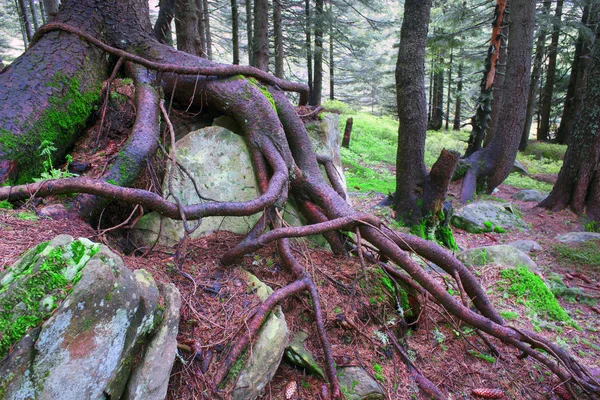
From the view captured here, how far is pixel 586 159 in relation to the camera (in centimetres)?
737

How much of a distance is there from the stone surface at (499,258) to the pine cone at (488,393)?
246cm

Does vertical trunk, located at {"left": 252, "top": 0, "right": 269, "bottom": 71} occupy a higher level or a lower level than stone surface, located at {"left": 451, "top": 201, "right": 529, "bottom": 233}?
higher

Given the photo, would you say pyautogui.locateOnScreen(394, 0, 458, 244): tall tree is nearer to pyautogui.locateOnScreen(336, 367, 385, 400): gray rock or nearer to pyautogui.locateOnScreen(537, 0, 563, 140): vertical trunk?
pyautogui.locateOnScreen(336, 367, 385, 400): gray rock

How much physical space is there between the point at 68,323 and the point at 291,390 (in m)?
1.62

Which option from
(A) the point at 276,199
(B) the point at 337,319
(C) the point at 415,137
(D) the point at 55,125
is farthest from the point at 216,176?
(C) the point at 415,137

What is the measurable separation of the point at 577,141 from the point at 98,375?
9.41m

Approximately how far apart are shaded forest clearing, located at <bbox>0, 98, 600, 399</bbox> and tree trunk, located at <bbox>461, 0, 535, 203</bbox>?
4750mm

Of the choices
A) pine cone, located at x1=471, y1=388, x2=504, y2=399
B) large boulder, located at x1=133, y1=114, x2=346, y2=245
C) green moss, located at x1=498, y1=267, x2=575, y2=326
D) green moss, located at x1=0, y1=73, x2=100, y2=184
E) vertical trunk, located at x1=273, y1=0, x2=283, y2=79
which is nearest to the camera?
pine cone, located at x1=471, y1=388, x2=504, y2=399

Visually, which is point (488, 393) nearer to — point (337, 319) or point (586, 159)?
point (337, 319)

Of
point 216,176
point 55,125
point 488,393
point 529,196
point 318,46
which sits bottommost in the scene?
point 488,393

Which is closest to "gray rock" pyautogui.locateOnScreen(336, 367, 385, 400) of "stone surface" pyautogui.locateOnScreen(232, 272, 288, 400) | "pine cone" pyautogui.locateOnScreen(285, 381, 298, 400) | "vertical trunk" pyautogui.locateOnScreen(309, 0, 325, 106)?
"pine cone" pyautogui.locateOnScreen(285, 381, 298, 400)

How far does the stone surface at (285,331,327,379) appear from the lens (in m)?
2.71

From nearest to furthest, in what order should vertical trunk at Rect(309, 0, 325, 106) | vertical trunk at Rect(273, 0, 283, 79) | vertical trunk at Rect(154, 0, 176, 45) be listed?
vertical trunk at Rect(154, 0, 176, 45), vertical trunk at Rect(273, 0, 283, 79), vertical trunk at Rect(309, 0, 325, 106)

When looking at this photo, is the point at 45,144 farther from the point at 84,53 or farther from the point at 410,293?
the point at 410,293
